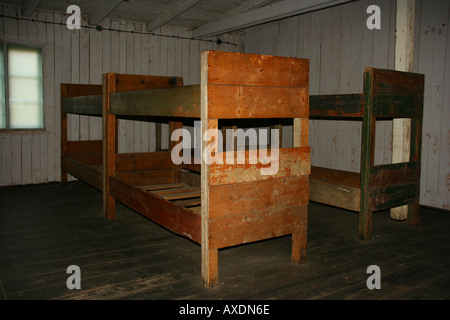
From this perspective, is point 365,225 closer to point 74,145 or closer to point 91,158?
point 91,158

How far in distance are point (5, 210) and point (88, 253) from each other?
1.66m

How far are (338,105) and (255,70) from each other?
1.34 meters

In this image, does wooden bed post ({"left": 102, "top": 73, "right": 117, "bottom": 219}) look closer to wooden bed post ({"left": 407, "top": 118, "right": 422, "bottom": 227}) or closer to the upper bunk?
the upper bunk

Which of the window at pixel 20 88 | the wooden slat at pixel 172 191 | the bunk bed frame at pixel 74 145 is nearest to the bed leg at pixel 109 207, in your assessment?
the wooden slat at pixel 172 191

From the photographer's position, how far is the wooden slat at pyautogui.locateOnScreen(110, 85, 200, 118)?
224cm

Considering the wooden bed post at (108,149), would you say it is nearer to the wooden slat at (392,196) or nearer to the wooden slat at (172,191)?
the wooden slat at (172,191)

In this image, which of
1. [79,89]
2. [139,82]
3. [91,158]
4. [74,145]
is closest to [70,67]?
[79,89]

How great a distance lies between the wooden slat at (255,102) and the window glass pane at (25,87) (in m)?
3.97

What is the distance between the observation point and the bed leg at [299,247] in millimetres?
2549

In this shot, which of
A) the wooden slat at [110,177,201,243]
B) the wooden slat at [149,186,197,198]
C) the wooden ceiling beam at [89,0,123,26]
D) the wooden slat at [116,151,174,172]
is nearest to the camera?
the wooden slat at [110,177,201,243]

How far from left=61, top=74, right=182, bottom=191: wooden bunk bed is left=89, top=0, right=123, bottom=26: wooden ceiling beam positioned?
0.86 metres

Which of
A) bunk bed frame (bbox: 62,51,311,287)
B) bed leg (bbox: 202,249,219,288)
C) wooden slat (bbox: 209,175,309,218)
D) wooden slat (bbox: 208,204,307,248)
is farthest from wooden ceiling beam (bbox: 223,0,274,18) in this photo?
bed leg (bbox: 202,249,219,288)

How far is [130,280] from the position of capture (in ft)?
7.51
